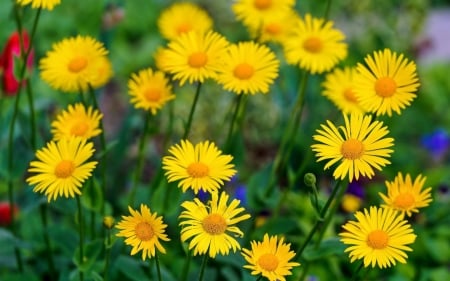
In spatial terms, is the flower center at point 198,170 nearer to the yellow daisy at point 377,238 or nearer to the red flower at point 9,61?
the yellow daisy at point 377,238

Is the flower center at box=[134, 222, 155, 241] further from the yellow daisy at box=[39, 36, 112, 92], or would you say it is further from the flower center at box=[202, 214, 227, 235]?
the yellow daisy at box=[39, 36, 112, 92]

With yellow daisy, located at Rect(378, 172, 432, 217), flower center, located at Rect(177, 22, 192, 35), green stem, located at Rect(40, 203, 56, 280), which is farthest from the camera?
green stem, located at Rect(40, 203, 56, 280)

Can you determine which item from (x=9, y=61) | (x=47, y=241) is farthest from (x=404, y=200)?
(x=9, y=61)

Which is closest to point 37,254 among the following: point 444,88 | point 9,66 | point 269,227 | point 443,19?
point 9,66

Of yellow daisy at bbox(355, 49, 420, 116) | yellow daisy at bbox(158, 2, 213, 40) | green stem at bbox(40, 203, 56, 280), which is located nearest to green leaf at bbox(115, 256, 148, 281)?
green stem at bbox(40, 203, 56, 280)

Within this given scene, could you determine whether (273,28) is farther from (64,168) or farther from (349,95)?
(64,168)

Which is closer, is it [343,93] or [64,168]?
[64,168]

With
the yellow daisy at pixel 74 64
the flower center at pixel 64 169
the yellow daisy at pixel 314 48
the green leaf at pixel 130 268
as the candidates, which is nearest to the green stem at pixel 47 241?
the green leaf at pixel 130 268

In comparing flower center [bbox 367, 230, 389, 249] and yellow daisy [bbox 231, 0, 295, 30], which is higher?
yellow daisy [bbox 231, 0, 295, 30]
